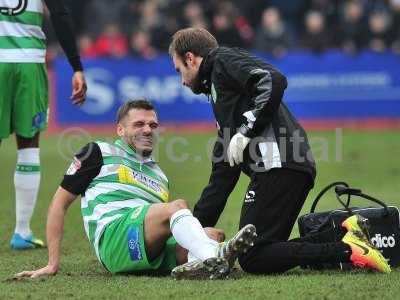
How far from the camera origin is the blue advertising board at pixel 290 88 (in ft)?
65.6

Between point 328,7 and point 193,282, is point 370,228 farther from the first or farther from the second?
point 328,7

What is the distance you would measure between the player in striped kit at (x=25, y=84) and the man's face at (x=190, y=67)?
1.85 m

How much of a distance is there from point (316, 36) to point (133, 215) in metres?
15.3

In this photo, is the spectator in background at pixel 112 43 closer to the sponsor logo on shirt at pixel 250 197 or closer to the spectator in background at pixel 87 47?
the spectator in background at pixel 87 47

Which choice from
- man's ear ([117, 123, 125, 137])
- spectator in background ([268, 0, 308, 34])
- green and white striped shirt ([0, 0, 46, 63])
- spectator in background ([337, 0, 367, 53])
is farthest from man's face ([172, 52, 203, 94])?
spectator in background ([268, 0, 308, 34])

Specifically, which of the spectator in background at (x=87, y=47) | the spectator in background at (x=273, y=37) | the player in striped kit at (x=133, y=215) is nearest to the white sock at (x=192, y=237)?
the player in striped kit at (x=133, y=215)

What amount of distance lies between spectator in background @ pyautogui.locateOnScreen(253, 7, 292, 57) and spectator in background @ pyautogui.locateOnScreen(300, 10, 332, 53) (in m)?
0.43

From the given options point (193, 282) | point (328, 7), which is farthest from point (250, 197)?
point (328, 7)

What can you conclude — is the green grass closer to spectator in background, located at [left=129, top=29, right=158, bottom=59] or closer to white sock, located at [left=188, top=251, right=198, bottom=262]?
white sock, located at [left=188, top=251, right=198, bottom=262]

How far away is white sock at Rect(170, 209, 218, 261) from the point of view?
5988 millimetres

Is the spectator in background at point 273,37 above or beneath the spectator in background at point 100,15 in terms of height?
beneath

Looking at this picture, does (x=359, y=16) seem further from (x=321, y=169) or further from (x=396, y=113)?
(x=321, y=169)

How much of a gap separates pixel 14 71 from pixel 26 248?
1.43 m

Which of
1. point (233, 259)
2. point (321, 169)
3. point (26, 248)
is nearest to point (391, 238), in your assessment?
point (233, 259)
